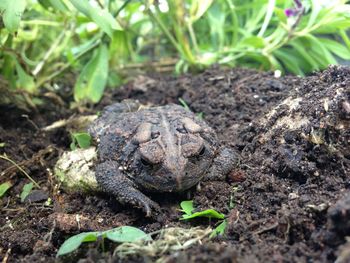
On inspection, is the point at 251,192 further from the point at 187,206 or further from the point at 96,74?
the point at 96,74

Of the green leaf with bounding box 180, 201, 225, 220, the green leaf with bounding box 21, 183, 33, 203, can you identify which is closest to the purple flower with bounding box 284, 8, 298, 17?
the green leaf with bounding box 180, 201, 225, 220

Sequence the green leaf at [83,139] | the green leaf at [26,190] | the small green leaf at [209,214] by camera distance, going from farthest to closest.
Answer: the green leaf at [83,139] → the green leaf at [26,190] → the small green leaf at [209,214]

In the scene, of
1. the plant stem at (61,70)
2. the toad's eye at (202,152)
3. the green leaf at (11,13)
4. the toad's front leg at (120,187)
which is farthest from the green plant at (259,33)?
the toad's front leg at (120,187)

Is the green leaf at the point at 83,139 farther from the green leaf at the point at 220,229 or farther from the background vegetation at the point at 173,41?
the green leaf at the point at 220,229

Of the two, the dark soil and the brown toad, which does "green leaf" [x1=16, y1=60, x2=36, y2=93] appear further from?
the brown toad

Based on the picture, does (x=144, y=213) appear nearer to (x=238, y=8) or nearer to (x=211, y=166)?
(x=211, y=166)

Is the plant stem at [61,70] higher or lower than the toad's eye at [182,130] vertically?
higher

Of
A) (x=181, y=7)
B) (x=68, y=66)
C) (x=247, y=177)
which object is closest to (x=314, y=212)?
(x=247, y=177)

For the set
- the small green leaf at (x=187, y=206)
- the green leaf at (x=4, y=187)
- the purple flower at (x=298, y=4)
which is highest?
the purple flower at (x=298, y=4)
